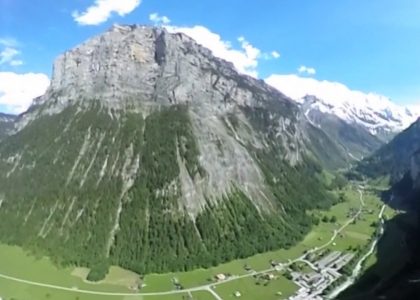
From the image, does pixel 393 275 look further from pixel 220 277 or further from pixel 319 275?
pixel 220 277

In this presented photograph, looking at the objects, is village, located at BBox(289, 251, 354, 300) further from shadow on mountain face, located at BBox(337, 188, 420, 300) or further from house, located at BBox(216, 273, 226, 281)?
house, located at BBox(216, 273, 226, 281)

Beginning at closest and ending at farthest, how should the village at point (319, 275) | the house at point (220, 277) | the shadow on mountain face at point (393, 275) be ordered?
the shadow on mountain face at point (393, 275)
the village at point (319, 275)
the house at point (220, 277)

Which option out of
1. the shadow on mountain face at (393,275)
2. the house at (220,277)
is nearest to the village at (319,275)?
the shadow on mountain face at (393,275)

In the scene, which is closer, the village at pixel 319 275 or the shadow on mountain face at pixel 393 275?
Result: the shadow on mountain face at pixel 393 275

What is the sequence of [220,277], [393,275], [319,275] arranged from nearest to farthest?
1. [393,275]
2. [220,277]
3. [319,275]

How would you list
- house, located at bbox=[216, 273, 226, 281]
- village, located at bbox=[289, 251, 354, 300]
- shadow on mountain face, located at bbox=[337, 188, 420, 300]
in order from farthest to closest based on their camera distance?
house, located at bbox=[216, 273, 226, 281] < village, located at bbox=[289, 251, 354, 300] < shadow on mountain face, located at bbox=[337, 188, 420, 300]

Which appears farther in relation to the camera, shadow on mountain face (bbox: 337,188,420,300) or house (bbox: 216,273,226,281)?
house (bbox: 216,273,226,281)

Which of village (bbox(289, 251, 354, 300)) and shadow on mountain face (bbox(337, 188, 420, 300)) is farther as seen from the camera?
village (bbox(289, 251, 354, 300))

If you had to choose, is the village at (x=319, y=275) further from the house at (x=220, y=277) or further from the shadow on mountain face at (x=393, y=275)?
the house at (x=220, y=277)

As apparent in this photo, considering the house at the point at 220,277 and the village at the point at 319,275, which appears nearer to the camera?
the village at the point at 319,275

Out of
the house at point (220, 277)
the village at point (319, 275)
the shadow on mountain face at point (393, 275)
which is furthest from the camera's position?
the house at point (220, 277)

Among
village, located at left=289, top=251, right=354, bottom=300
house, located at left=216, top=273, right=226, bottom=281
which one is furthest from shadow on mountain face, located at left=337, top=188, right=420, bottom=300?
house, located at left=216, top=273, right=226, bottom=281

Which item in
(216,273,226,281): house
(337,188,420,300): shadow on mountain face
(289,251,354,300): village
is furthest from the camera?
(216,273,226,281): house

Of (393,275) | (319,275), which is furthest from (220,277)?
(393,275)
